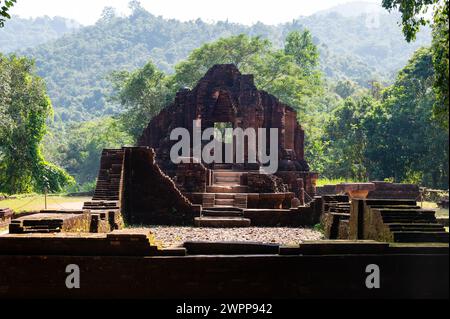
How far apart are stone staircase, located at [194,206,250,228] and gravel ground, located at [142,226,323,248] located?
40 cm

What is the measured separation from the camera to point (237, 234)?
12.3 metres

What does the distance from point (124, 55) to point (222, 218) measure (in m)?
122

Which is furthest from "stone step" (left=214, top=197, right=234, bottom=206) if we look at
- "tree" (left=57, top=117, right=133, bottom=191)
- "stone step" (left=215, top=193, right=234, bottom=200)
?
"tree" (left=57, top=117, right=133, bottom=191)

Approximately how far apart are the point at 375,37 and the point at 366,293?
200 meters

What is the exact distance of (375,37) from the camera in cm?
19712

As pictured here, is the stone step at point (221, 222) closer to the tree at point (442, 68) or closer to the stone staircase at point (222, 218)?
the stone staircase at point (222, 218)

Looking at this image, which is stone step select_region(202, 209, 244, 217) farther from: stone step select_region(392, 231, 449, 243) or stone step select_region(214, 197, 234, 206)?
stone step select_region(392, 231, 449, 243)

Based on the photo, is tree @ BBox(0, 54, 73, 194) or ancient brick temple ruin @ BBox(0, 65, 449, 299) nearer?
ancient brick temple ruin @ BBox(0, 65, 449, 299)

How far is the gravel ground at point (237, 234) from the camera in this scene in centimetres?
1131

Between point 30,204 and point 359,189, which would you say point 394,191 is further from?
point 30,204

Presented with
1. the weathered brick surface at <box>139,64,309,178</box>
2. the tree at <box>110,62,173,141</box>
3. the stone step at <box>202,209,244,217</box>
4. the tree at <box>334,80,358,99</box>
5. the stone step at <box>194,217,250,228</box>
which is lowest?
the stone step at <box>194,217,250,228</box>

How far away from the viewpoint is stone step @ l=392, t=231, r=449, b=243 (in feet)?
24.5

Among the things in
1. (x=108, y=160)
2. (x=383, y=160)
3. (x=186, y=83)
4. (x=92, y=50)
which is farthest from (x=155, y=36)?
(x=108, y=160)
